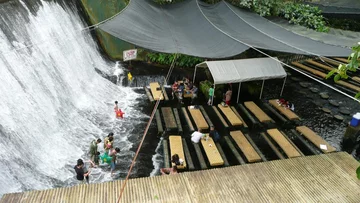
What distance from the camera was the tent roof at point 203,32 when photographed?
10109 millimetres

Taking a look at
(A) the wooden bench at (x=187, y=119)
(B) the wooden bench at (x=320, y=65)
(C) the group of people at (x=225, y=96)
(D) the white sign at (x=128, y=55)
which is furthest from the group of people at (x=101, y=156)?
(B) the wooden bench at (x=320, y=65)

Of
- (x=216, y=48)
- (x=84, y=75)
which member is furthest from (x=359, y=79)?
(x=84, y=75)

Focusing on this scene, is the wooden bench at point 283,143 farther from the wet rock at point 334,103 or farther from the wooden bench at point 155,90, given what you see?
the wooden bench at point 155,90

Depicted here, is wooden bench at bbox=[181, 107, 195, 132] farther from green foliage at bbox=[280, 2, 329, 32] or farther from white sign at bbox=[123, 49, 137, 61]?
green foliage at bbox=[280, 2, 329, 32]

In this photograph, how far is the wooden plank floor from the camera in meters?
6.40

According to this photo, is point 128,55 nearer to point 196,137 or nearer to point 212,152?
point 196,137

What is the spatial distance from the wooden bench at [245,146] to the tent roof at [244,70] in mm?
2607

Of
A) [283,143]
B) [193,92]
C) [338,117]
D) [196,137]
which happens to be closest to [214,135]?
[196,137]

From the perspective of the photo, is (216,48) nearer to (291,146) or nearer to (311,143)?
(291,146)

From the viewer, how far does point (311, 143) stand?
1075cm

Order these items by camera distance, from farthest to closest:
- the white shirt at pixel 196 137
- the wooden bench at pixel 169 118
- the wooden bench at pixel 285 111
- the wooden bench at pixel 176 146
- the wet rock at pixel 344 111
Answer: the wet rock at pixel 344 111
the wooden bench at pixel 285 111
the wooden bench at pixel 169 118
the white shirt at pixel 196 137
the wooden bench at pixel 176 146

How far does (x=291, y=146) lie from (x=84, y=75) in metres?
10.0

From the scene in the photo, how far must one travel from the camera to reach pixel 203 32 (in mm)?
12023

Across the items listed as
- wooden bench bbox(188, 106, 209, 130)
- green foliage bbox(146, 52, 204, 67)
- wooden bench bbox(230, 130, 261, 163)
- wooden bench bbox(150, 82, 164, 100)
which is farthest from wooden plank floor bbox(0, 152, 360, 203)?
green foliage bbox(146, 52, 204, 67)
